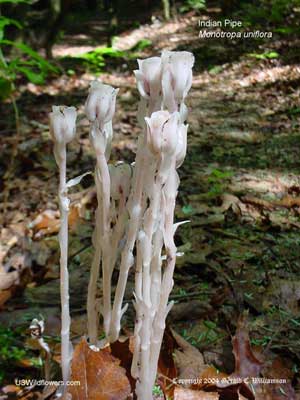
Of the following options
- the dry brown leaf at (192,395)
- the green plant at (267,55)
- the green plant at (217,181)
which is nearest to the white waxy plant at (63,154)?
the dry brown leaf at (192,395)

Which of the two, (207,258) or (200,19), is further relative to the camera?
(200,19)

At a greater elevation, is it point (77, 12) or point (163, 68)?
point (163, 68)

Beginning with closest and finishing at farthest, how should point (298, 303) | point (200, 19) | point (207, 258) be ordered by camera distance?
point (298, 303) → point (207, 258) → point (200, 19)

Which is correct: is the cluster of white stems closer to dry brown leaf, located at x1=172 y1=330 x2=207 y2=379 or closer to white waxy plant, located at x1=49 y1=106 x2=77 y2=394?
white waxy plant, located at x1=49 y1=106 x2=77 y2=394

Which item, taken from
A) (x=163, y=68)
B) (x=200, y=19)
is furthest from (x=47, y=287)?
(x=200, y=19)

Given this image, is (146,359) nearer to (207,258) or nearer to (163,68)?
(163,68)

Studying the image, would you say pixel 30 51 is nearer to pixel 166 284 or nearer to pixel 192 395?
pixel 166 284

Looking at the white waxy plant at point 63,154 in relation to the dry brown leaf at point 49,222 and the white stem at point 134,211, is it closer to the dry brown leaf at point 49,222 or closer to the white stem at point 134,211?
the white stem at point 134,211
